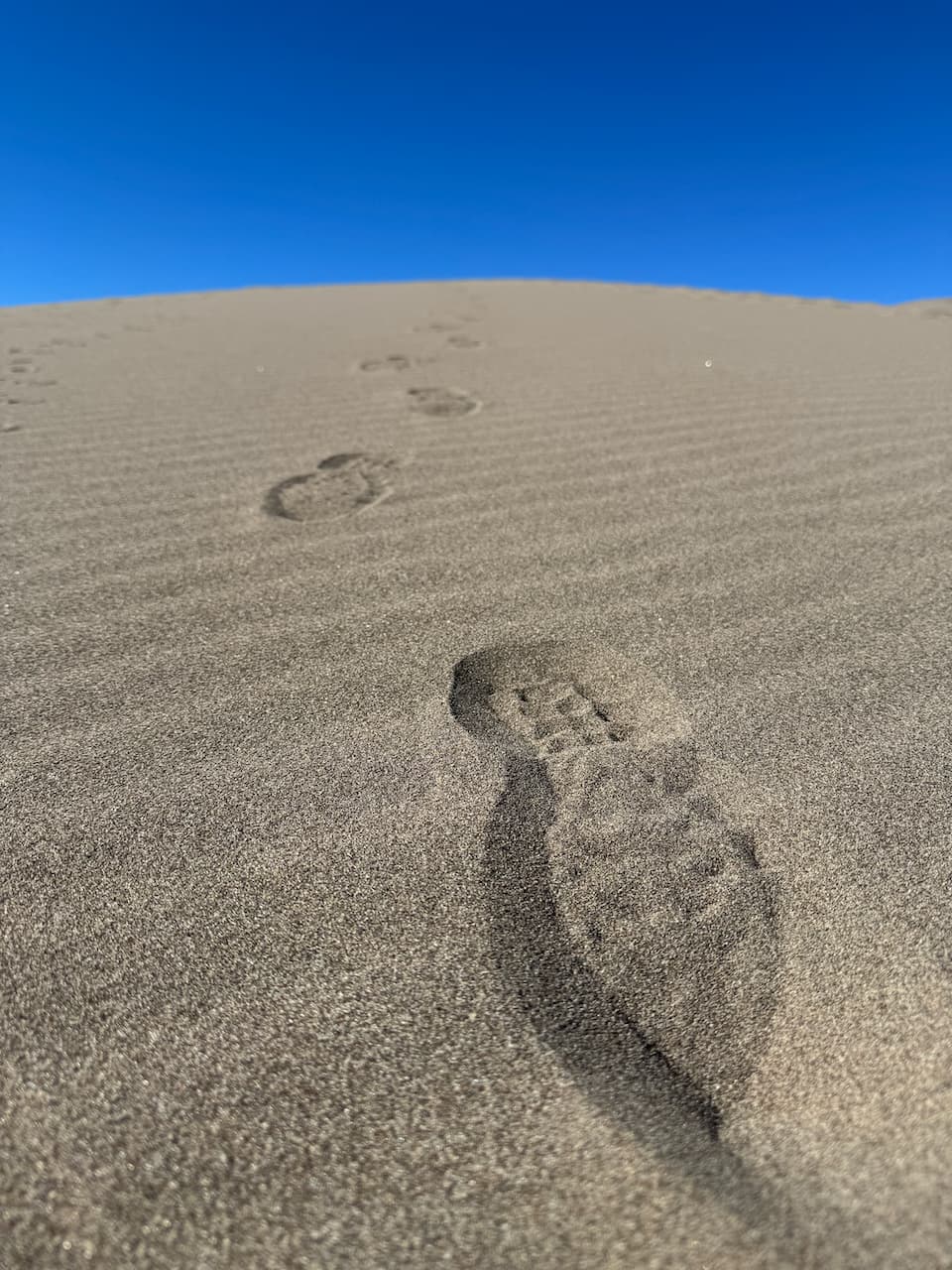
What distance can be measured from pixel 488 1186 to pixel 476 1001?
20 cm

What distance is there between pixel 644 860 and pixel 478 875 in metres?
0.23

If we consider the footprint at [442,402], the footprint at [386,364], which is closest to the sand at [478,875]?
the footprint at [442,402]

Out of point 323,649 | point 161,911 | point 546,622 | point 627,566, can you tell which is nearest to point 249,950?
point 161,911

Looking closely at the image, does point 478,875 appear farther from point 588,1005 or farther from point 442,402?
→ point 442,402

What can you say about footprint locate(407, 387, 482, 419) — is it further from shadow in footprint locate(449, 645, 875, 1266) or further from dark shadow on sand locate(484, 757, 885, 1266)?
dark shadow on sand locate(484, 757, 885, 1266)

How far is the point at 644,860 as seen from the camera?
3.42 ft

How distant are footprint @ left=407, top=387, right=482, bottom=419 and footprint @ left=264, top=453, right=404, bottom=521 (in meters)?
0.76

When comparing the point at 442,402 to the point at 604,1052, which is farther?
the point at 442,402

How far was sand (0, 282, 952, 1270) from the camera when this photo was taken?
0.67 metres

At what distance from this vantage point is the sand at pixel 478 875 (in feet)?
2.19

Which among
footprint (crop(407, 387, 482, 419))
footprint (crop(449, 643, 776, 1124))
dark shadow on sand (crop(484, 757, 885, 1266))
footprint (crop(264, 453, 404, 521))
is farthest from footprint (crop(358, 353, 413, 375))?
dark shadow on sand (crop(484, 757, 885, 1266))

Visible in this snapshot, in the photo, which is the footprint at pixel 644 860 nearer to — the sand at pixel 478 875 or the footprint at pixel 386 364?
the sand at pixel 478 875

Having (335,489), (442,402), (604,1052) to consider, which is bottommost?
(604,1052)

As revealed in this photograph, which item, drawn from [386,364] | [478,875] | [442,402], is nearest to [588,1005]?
Answer: [478,875]
